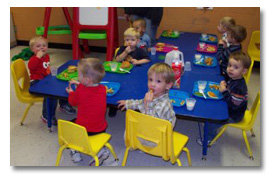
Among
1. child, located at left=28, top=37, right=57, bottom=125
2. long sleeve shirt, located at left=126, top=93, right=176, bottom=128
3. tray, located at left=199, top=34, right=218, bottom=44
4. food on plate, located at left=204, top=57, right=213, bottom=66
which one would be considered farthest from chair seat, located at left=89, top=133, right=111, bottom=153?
tray, located at left=199, top=34, right=218, bottom=44

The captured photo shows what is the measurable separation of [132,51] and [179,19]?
2374mm

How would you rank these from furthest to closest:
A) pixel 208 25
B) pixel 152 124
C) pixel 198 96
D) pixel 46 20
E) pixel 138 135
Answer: pixel 208 25 → pixel 46 20 → pixel 198 96 → pixel 138 135 → pixel 152 124

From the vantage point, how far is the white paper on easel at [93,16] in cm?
507

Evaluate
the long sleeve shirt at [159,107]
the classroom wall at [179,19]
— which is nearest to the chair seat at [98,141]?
the long sleeve shirt at [159,107]

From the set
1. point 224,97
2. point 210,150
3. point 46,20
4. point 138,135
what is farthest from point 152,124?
point 46,20

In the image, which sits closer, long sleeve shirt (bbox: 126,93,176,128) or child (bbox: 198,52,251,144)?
long sleeve shirt (bbox: 126,93,176,128)

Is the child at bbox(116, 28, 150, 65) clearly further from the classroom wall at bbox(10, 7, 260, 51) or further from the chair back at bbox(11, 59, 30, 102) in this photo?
the classroom wall at bbox(10, 7, 260, 51)

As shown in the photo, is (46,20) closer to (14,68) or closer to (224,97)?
(14,68)

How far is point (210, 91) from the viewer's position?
111 inches

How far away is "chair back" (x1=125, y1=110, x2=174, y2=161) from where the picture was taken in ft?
7.12

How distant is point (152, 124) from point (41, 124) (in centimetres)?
205

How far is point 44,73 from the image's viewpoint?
354 centimetres

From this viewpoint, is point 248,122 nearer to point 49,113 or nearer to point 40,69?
point 49,113

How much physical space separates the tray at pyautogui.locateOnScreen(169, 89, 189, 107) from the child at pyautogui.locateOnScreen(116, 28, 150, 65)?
89cm
